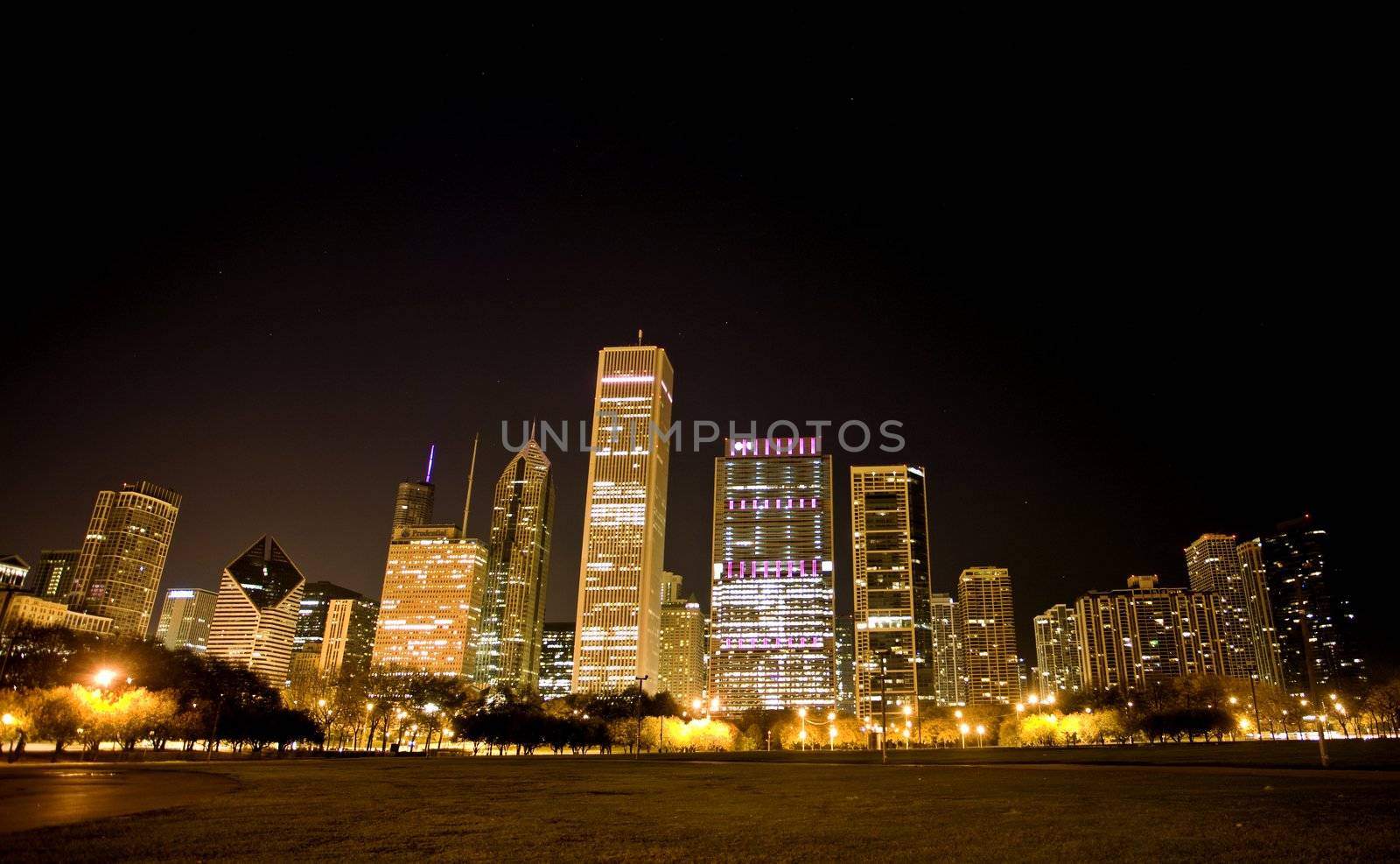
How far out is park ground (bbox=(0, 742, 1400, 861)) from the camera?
11.3 metres

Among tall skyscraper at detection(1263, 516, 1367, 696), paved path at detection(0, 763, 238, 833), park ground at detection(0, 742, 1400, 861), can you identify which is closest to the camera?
park ground at detection(0, 742, 1400, 861)

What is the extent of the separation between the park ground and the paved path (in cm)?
8

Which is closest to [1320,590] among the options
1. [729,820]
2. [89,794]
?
[729,820]

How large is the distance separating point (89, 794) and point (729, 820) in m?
17.1

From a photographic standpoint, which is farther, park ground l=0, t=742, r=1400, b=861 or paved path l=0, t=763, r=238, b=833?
paved path l=0, t=763, r=238, b=833

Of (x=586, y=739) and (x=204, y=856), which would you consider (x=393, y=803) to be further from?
(x=586, y=739)

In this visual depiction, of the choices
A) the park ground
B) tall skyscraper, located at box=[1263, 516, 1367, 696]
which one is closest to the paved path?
the park ground

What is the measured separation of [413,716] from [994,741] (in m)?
92.8

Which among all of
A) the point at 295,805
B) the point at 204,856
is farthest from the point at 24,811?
the point at 204,856

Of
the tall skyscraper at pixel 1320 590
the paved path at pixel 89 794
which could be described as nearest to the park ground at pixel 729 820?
the paved path at pixel 89 794

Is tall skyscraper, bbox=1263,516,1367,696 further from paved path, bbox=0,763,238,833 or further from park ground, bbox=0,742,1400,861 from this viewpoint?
paved path, bbox=0,763,238,833

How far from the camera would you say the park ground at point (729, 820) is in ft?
37.1

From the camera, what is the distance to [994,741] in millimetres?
142500

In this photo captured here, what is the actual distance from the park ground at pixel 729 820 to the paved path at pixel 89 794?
8 cm
